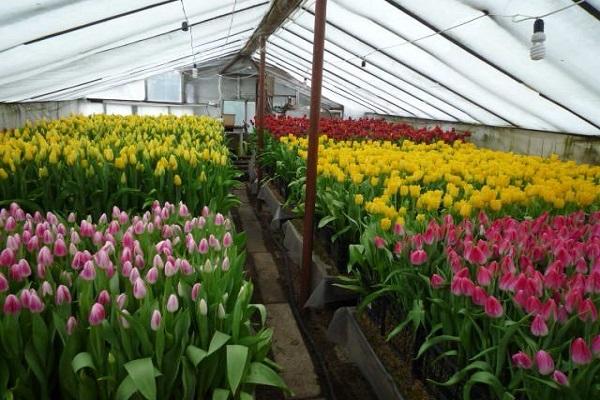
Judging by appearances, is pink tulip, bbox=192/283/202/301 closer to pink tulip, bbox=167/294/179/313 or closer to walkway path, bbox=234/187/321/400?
pink tulip, bbox=167/294/179/313

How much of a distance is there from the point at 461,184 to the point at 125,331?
2.23 metres

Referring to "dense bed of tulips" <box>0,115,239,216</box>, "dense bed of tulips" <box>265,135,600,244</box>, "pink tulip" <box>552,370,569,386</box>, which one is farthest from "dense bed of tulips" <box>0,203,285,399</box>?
"dense bed of tulips" <box>0,115,239,216</box>

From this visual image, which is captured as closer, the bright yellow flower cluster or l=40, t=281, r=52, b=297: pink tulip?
l=40, t=281, r=52, b=297: pink tulip

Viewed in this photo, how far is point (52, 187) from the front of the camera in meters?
2.80

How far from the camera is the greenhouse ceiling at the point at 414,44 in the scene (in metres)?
3.28

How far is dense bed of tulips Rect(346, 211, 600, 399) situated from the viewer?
1.10m

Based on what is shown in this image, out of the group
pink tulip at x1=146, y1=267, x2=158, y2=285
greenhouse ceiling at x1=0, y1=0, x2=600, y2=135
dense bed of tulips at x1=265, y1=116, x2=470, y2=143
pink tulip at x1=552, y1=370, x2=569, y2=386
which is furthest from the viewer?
dense bed of tulips at x1=265, y1=116, x2=470, y2=143

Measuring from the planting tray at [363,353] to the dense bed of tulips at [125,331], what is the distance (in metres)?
0.73

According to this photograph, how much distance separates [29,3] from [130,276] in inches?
88.6

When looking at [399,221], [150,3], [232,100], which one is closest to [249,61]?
[232,100]

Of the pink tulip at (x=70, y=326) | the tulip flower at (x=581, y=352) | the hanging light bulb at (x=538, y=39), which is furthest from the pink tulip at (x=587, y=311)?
the hanging light bulb at (x=538, y=39)

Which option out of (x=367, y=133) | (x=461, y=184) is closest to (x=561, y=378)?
(x=461, y=184)

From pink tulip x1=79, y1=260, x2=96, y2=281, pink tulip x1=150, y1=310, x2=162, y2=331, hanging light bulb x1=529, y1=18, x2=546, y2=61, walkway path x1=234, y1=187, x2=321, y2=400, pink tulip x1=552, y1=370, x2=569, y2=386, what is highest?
hanging light bulb x1=529, y1=18, x2=546, y2=61

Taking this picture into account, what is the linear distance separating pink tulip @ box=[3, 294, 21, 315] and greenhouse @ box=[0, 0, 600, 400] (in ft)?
Answer: 0.10
